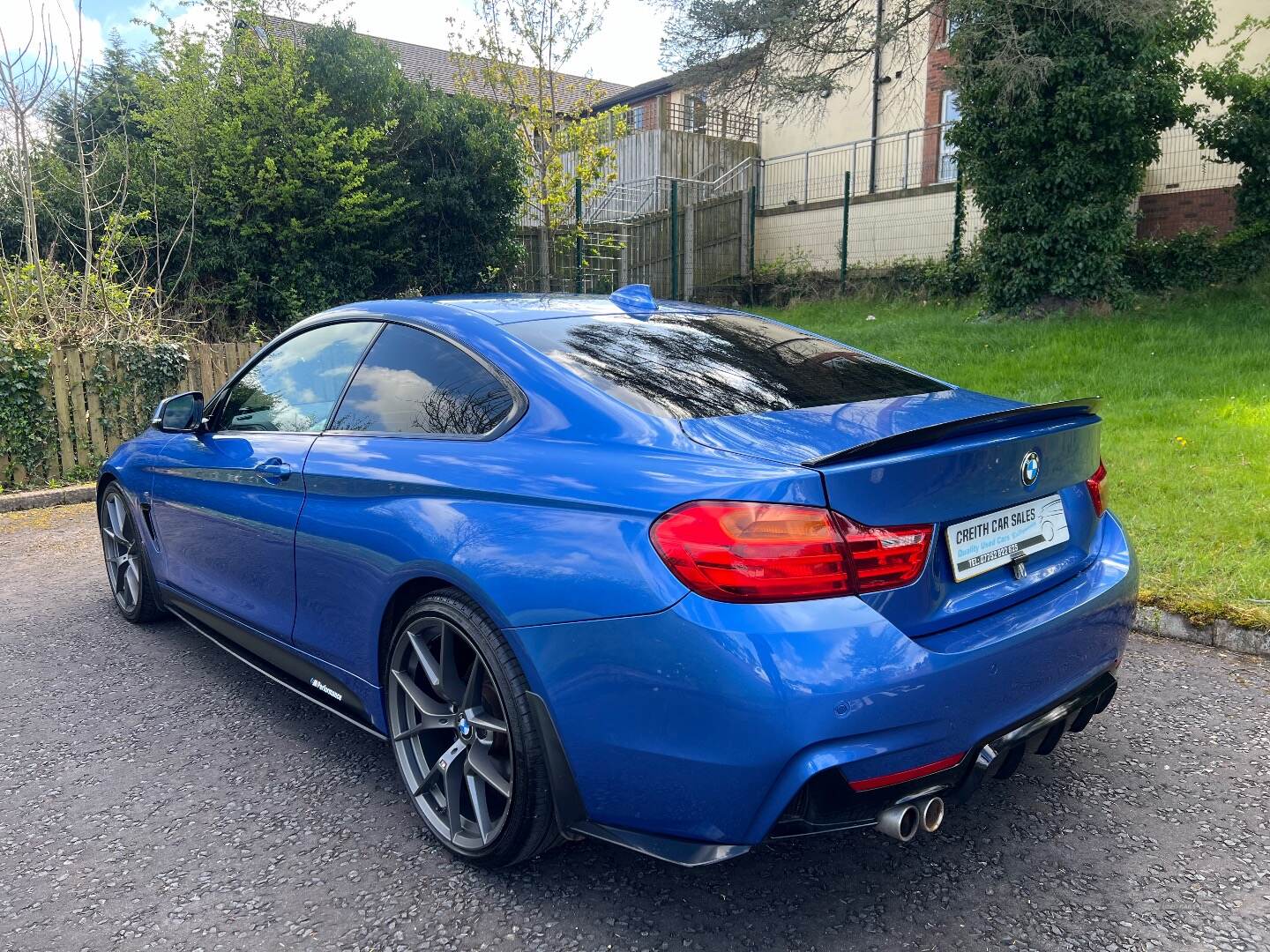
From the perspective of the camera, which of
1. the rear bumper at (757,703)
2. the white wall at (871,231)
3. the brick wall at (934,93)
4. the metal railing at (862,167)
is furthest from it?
the metal railing at (862,167)

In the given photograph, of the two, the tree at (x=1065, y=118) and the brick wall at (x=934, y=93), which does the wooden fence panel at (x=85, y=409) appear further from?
the brick wall at (x=934, y=93)

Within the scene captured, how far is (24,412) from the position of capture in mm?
7844

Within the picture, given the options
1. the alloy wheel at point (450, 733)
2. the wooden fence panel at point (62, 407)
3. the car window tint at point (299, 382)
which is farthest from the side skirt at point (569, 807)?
the wooden fence panel at point (62, 407)

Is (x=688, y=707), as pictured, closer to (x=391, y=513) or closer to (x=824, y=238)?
(x=391, y=513)

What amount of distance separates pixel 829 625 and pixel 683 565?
32 centimetres

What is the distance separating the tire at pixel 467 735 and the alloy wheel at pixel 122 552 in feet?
7.93

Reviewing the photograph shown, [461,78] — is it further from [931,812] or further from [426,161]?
[931,812]

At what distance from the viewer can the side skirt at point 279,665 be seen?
2.85 metres

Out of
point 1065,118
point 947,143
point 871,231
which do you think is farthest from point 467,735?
point 871,231

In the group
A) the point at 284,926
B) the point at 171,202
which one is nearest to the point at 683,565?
the point at 284,926

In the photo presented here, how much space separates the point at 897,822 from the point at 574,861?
3.14 feet

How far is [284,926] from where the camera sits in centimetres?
224

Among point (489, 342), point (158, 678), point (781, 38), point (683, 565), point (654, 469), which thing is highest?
point (781, 38)

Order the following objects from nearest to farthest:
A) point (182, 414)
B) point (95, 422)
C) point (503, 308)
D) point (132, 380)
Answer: point (503, 308) → point (182, 414) → point (95, 422) → point (132, 380)
